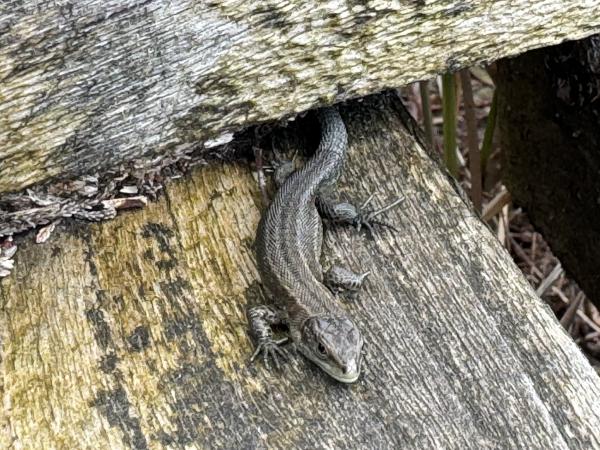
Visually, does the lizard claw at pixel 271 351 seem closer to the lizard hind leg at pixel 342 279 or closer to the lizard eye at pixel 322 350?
the lizard eye at pixel 322 350

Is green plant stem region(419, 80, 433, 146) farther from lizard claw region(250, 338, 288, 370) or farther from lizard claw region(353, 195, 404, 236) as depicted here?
lizard claw region(250, 338, 288, 370)

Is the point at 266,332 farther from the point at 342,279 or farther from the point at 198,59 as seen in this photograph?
the point at 198,59

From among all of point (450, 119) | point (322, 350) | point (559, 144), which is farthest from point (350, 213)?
point (450, 119)

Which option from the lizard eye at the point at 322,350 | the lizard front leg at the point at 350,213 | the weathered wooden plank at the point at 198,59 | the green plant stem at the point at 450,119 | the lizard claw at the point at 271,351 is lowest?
the green plant stem at the point at 450,119

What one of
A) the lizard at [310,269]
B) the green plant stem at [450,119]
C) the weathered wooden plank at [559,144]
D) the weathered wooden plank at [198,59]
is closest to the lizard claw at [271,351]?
the lizard at [310,269]

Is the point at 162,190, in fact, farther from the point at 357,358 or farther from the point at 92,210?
the point at 357,358

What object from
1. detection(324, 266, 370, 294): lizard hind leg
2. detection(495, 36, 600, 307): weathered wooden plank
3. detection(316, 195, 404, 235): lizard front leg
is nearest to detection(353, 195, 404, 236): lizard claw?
detection(316, 195, 404, 235): lizard front leg

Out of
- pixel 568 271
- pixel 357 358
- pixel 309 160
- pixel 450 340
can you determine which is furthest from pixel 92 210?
pixel 568 271
